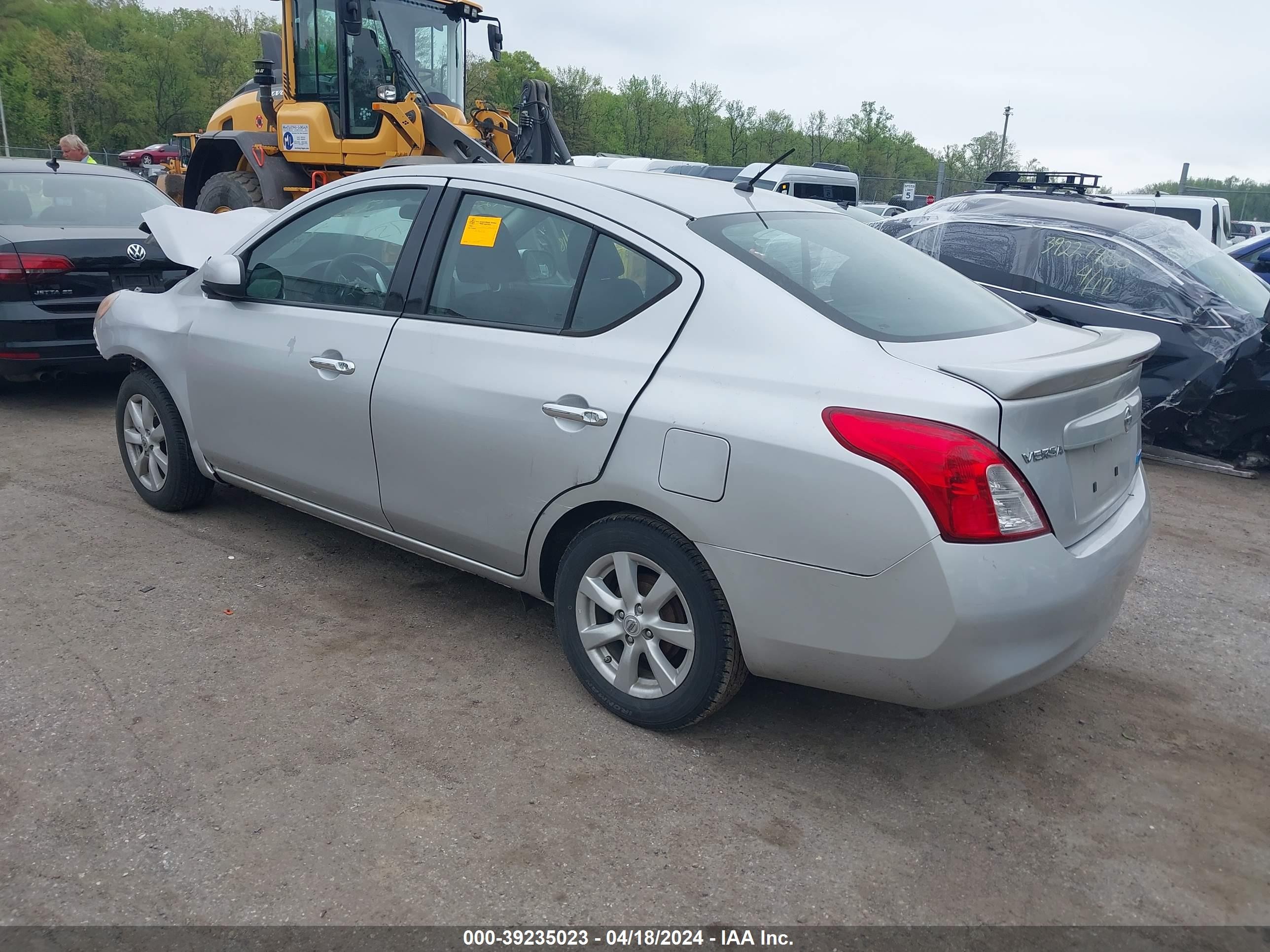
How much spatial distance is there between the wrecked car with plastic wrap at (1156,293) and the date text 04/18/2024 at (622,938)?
5.41 m

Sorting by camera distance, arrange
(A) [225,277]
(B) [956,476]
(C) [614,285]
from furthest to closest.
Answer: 1. (A) [225,277]
2. (C) [614,285]
3. (B) [956,476]

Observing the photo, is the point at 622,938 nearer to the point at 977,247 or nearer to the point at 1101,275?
the point at 1101,275

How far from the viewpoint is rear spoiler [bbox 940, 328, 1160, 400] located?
2.47 metres

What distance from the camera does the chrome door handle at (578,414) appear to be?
2920 millimetres

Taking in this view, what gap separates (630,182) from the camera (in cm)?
340

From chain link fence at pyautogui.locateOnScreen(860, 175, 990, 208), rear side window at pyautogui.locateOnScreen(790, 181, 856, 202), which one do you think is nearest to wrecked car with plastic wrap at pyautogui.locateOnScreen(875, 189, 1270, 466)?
rear side window at pyautogui.locateOnScreen(790, 181, 856, 202)

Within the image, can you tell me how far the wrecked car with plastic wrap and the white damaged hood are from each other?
4863mm

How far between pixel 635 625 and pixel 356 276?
1.80 m

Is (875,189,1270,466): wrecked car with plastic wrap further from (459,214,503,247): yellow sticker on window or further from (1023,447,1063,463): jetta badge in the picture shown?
(459,214,503,247): yellow sticker on window

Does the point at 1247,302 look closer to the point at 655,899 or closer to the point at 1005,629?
the point at 1005,629

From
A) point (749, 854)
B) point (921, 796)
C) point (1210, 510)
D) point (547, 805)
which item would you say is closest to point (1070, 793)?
point (921, 796)

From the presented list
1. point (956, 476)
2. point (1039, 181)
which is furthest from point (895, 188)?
point (956, 476)

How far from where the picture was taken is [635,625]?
9.81 ft

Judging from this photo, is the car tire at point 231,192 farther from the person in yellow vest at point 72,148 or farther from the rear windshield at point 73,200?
the rear windshield at point 73,200
